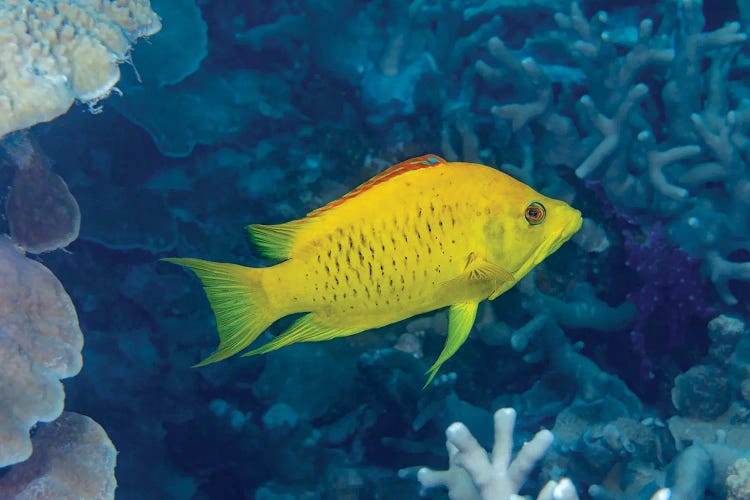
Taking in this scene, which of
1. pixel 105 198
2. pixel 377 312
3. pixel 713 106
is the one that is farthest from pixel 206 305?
pixel 713 106

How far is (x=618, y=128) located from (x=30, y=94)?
10.9 feet

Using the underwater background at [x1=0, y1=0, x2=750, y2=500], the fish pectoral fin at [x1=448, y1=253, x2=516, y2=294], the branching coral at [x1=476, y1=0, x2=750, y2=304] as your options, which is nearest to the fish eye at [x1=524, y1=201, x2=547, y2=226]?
the fish pectoral fin at [x1=448, y1=253, x2=516, y2=294]

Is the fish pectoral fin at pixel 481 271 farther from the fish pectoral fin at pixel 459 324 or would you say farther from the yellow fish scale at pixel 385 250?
the fish pectoral fin at pixel 459 324

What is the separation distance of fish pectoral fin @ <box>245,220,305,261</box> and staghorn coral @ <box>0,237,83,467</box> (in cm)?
129

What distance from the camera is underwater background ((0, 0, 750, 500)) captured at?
10.6 feet

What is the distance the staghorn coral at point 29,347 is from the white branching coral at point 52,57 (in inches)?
29.1

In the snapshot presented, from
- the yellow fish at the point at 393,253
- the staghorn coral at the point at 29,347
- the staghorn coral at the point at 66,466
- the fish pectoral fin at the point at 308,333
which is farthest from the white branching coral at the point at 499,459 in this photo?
the staghorn coral at the point at 29,347

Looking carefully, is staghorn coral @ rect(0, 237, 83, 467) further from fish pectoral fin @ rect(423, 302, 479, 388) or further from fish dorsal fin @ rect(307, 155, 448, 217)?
fish pectoral fin @ rect(423, 302, 479, 388)

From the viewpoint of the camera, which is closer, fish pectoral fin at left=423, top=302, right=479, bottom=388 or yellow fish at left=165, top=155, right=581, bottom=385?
yellow fish at left=165, top=155, right=581, bottom=385

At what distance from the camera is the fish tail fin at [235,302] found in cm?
220

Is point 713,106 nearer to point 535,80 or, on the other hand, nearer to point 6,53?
point 535,80

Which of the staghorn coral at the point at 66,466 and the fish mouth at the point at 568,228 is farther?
the staghorn coral at the point at 66,466

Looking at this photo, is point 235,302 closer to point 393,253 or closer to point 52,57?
point 393,253

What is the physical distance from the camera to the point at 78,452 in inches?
113
